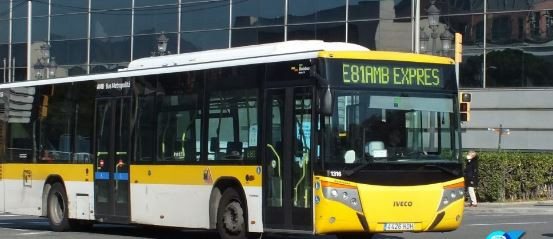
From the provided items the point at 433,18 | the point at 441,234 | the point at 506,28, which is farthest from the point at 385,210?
the point at 506,28

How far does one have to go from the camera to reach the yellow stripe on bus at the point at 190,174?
624 inches

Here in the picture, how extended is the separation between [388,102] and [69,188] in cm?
762

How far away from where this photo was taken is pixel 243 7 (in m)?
44.0

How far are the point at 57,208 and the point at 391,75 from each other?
8.29 metres

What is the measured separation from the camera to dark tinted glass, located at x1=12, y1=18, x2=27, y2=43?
52.8 m

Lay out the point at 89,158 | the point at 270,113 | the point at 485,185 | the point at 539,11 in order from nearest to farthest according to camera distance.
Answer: the point at 270,113, the point at 89,158, the point at 485,185, the point at 539,11

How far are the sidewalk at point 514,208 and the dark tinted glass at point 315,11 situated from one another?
1348 centimetres

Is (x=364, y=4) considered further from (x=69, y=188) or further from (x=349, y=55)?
(x=349, y=55)

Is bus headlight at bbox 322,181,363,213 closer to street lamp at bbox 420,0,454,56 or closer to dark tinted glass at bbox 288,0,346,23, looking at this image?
street lamp at bbox 420,0,454,56

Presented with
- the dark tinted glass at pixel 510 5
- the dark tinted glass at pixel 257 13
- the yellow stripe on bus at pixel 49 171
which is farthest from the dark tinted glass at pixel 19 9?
the yellow stripe on bus at pixel 49 171

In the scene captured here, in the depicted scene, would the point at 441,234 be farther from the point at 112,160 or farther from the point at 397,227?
the point at 112,160

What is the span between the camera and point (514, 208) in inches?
1120

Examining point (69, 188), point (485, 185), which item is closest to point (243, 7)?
point (485, 185)

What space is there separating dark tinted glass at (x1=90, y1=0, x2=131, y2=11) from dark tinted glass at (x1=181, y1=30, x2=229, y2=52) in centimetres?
390
